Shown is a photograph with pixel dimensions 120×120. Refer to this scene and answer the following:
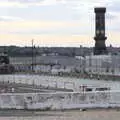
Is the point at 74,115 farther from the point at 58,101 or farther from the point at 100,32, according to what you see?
the point at 100,32

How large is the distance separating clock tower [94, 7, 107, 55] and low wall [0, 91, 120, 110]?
114 meters

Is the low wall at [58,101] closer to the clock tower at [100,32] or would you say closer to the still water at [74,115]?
Result: the still water at [74,115]

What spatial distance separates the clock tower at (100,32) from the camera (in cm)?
13469

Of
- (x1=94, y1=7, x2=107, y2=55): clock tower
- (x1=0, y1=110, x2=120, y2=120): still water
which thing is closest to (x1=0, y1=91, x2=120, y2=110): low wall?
(x1=0, y1=110, x2=120, y2=120): still water

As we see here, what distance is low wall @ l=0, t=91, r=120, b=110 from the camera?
20.4 m

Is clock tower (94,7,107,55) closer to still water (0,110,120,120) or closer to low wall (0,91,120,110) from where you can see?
low wall (0,91,120,110)

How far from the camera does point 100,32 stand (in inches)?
5344

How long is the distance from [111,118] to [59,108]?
3.49m

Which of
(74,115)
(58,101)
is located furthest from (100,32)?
(74,115)

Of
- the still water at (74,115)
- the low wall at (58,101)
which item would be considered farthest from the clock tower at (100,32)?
the still water at (74,115)

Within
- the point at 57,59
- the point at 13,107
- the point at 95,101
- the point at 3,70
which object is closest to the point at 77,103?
the point at 95,101

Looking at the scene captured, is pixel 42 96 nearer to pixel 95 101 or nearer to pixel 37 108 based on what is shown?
pixel 37 108

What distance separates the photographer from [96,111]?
19.7m

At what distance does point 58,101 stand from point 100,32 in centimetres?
11615
